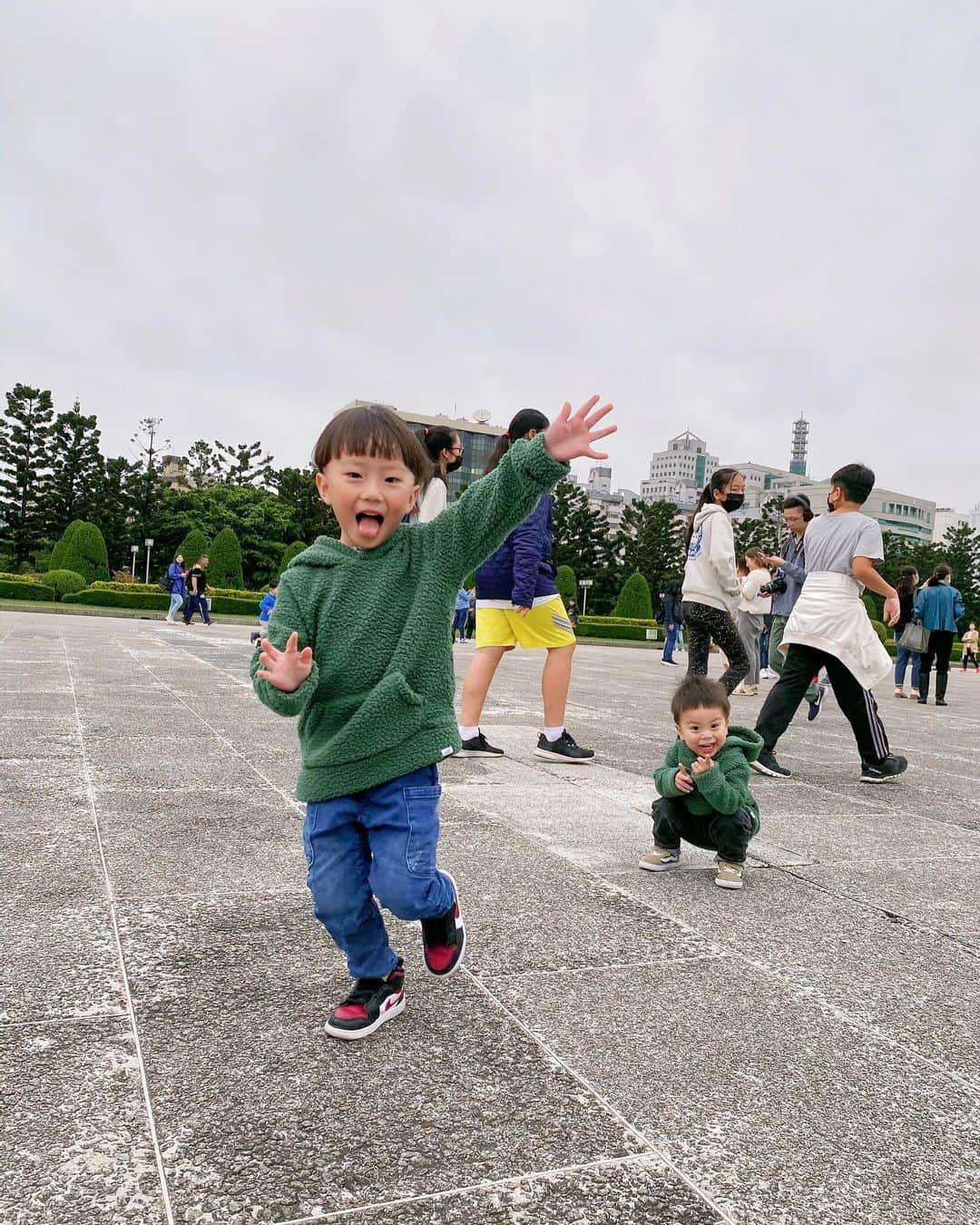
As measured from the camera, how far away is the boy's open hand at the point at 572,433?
213cm

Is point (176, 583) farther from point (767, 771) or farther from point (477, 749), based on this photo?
point (767, 771)

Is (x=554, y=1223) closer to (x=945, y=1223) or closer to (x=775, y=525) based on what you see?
(x=945, y=1223)

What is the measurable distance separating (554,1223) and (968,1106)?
862mm

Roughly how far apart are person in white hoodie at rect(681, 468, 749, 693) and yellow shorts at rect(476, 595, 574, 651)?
37.4 inches

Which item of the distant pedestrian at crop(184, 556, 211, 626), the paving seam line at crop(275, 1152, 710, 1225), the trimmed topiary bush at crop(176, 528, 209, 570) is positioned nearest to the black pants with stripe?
the paving seam line at crop(275, 1152, 710, 1225)

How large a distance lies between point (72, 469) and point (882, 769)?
49.9 m

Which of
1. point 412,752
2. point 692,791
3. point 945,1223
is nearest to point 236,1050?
point 412,752

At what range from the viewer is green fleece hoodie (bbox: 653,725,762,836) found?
121 inches

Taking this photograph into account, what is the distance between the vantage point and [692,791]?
10.3 feet

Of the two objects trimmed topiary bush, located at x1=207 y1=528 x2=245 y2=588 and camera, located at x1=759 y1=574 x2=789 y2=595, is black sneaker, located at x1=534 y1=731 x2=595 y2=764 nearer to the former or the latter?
camera, located at x1=759 y1=574 x2=789 y2=595

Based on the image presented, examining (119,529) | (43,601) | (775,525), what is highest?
(775,525)

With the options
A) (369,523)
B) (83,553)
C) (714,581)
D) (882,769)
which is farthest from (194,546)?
(369,523)

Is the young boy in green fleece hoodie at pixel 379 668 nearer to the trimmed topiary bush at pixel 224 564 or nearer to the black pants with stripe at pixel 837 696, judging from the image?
the black pants with stripe at pixel 837 696

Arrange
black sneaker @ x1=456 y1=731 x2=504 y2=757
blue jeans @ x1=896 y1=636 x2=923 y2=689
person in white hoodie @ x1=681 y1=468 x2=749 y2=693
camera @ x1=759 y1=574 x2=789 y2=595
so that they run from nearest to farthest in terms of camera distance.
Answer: black sneaker @ x1=456 y1=731 x2=504 y2=757 < person in white hoodie @ x1=681 y1=468 x2=749 y2=693 < camera @ x1=759 y1=574 x2=789 y2=595 < blue jeans @ x1=896 y1=636 x2=923 y2=689
